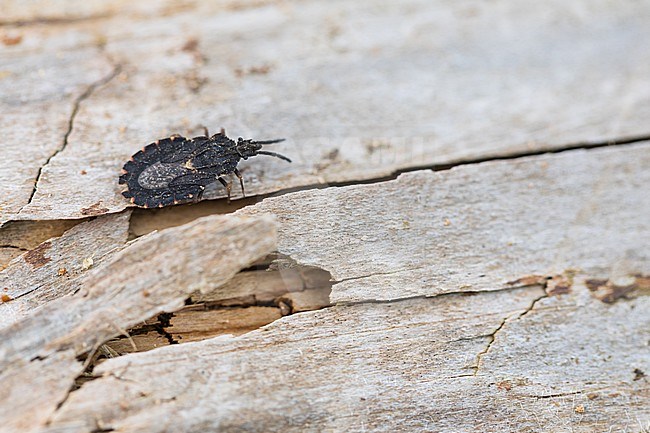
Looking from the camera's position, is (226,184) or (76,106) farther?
(76,106)

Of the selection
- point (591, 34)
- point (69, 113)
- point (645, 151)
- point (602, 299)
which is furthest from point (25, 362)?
point (591, 34)

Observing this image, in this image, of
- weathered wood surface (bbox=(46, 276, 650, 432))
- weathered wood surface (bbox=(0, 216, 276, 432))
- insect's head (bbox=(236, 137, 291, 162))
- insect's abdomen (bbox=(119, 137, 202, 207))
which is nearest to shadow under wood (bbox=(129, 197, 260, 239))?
insect's abdomen (bbox=(119, 137, 202, 207))

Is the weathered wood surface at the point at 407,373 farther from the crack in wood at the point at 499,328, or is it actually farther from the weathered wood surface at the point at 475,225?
the weathered wood surface at the point at 475,225

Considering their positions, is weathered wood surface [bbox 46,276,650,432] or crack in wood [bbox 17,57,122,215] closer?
weathered wood surface [bbox 46,276,650,432]

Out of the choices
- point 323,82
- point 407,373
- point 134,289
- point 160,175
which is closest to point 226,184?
point 160,175

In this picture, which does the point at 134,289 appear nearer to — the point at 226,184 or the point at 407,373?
the point at 226,184

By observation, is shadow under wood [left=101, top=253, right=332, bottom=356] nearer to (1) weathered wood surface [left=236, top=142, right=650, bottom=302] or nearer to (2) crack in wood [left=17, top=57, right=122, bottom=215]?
(1) weathered wood surface [left=236, top=142, right=650, bottom=302]
